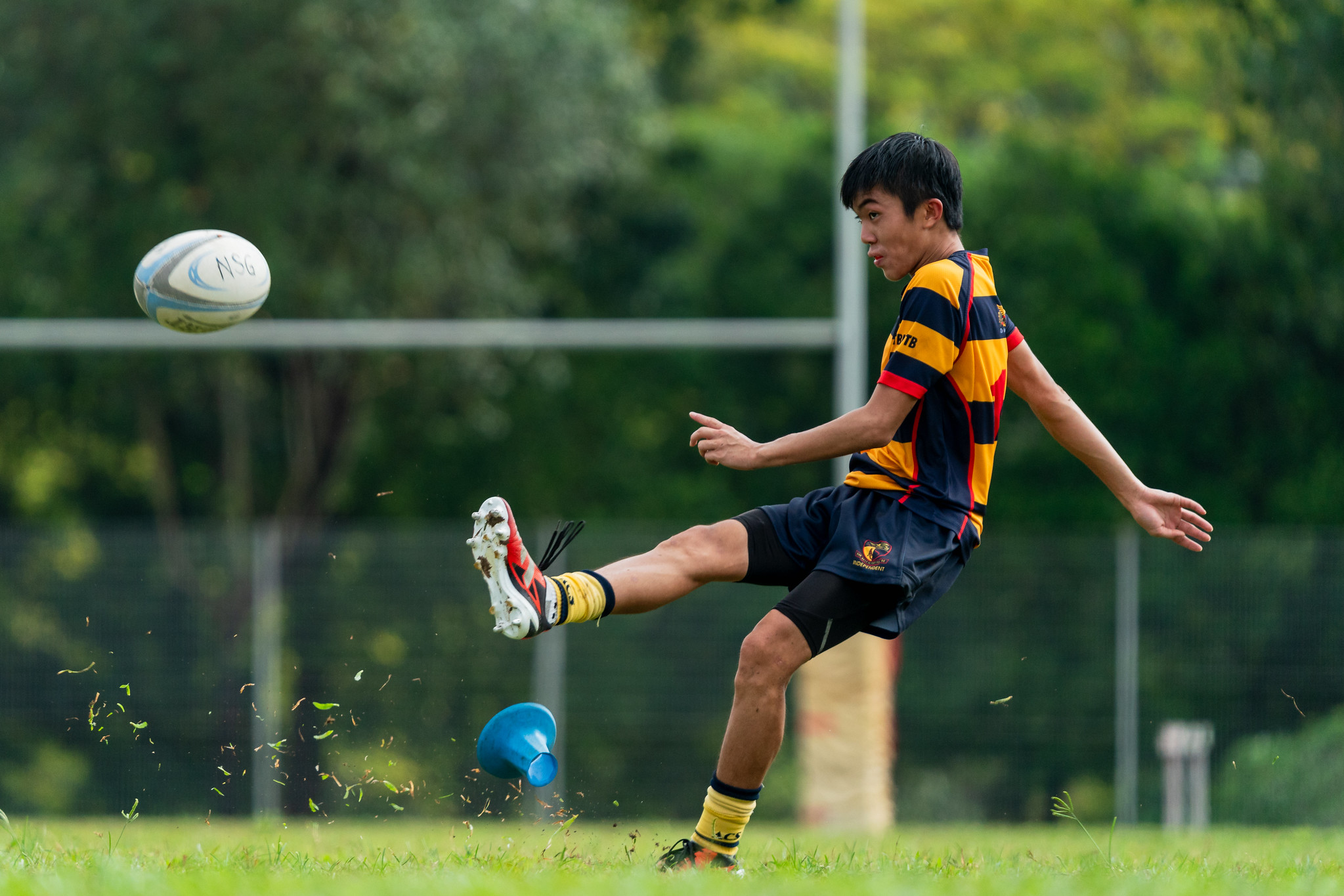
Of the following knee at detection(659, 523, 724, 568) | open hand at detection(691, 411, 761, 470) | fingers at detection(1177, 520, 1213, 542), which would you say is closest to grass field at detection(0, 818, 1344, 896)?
knee at detection(659, 523, 724, 568)

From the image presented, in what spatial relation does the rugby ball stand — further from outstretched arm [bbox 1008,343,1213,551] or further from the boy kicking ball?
outstretched arm [bbox 1008,343,1213,551]

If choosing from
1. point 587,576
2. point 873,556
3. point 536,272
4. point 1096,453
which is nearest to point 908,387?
point 873,556

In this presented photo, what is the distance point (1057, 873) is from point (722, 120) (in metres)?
17.3

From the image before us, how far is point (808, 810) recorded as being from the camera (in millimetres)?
11641

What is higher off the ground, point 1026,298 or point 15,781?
point 1026,298

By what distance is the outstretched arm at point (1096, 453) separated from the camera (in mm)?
4711

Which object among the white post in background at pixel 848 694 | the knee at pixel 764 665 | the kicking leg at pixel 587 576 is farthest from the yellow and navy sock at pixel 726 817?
the white post in background at pixel 848 694

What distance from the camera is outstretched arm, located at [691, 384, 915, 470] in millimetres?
4203

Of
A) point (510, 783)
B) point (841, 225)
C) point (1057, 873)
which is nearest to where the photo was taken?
point (1057, 873)

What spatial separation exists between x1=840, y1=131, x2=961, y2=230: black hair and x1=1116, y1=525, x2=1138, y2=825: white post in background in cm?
823

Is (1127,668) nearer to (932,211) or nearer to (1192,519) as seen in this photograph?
(1192,519)

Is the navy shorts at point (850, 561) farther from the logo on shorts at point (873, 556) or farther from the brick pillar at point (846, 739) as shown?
the brick pillar at point (846, 739)

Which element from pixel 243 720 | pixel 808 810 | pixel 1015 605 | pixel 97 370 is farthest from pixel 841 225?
pixel 97 370

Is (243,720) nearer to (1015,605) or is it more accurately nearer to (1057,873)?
(1015,605)
